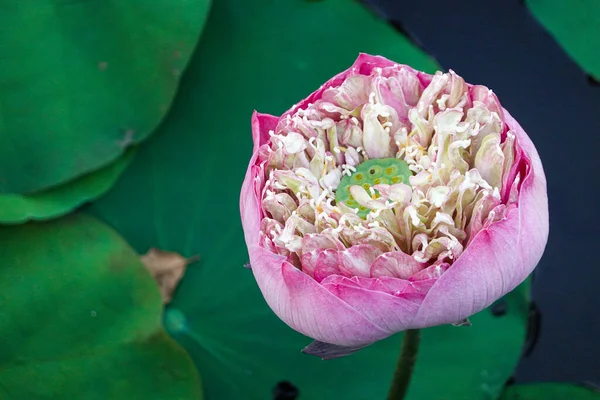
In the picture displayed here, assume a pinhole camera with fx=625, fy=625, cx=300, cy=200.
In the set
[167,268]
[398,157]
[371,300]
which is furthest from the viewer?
[167,268]

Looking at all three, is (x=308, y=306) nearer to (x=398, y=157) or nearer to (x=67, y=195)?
(x=398, y=157)

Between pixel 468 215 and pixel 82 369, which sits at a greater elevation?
pixel 468 215

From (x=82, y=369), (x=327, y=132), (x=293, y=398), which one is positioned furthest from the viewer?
(x=293, y=398)

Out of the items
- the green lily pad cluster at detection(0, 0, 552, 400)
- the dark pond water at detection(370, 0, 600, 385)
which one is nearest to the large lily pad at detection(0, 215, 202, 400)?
the green lily pad cluster at detection(0, 0, 552, 400)

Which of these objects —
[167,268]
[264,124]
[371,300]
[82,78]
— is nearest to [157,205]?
[167,268]

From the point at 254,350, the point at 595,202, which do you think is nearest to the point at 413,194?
the point at 254,350

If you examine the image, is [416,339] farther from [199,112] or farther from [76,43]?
[76,43]
